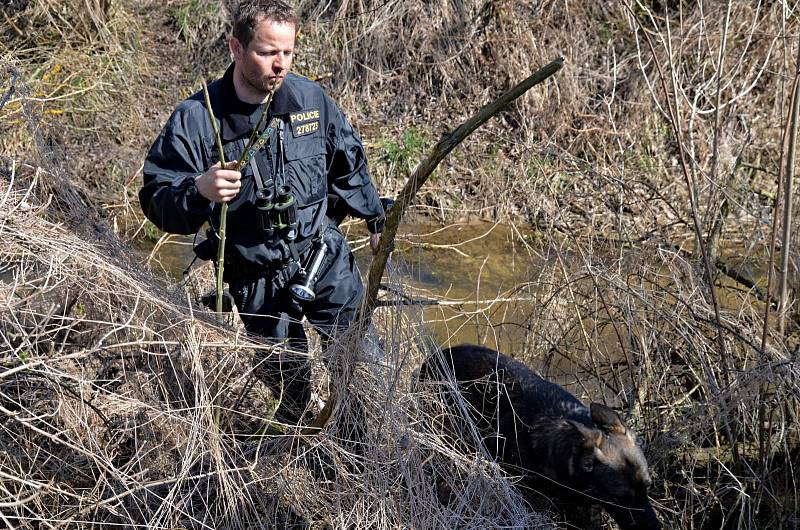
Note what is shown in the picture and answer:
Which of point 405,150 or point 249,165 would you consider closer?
point 249,165

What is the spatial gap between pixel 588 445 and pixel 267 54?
2236mm

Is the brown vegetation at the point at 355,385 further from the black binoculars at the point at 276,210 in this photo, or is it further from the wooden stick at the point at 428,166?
the black binoculars at the point at 276,210

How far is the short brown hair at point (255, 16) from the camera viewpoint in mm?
3668

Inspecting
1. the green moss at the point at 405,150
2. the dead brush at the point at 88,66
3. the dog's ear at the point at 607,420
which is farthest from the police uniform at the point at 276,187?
the dead brush at the point at 88,66

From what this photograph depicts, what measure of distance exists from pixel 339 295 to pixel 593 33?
655cm

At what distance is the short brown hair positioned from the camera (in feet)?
12.0

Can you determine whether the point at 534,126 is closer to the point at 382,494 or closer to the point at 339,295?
the point at 339,295

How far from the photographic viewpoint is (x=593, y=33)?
9617 mm

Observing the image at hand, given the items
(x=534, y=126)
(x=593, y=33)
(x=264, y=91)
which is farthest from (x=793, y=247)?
(x=593, y=33)

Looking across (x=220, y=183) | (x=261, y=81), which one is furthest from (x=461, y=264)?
(x=220, y=183)

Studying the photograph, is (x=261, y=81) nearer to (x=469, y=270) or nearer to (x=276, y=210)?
(x=276, y=210)

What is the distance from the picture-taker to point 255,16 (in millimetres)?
3668

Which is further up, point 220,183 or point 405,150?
point 220,183

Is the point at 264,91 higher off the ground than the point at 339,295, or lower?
higher
